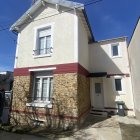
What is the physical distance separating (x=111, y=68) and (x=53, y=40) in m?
5.66

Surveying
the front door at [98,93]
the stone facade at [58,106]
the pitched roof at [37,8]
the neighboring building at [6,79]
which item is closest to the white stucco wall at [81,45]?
the pitched roof at [37,8]

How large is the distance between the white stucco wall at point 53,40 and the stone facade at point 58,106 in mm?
1121

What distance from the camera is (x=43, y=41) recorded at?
33.3ft

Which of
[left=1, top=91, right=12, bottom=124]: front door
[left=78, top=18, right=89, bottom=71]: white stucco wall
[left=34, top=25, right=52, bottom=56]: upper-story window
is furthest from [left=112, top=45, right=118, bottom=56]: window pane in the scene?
[left=1, top=91, right=12, bottom=124]: front door

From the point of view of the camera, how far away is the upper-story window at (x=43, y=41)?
Answer: 9.84m

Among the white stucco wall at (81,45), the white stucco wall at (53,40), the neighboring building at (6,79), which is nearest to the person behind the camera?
the white stucco wall at (53,40)

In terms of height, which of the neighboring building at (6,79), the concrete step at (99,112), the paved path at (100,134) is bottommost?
the paved path at (100,134)

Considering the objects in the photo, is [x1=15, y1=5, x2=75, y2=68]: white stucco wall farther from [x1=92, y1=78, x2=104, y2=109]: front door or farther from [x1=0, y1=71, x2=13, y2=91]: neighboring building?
[x1=0, y1=71, x2=13, y2=91]: neighboring building

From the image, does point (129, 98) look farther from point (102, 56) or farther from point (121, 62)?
point (102, 56)

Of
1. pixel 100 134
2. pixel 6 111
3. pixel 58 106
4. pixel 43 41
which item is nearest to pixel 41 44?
pixel 43 41

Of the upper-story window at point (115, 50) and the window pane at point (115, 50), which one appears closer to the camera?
the upper-story window at point (115, 50)

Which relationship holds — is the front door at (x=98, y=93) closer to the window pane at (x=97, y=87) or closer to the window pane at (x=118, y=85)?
the window pane at (x=97, y=87)

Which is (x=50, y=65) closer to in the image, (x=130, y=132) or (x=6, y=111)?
(x=6, y=111)

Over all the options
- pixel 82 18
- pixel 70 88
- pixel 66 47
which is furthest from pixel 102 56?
pixel 70 88
